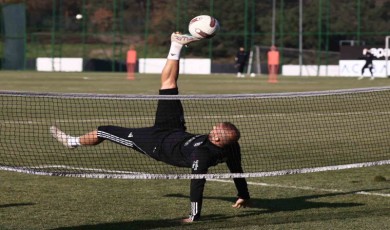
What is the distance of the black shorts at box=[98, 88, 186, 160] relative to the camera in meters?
11.2

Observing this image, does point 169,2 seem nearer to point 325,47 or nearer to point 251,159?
point 325,47

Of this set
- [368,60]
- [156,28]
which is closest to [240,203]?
[368,60]

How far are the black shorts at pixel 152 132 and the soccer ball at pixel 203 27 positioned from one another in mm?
788

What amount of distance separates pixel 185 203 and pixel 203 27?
6.72ft

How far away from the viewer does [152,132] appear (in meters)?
11.3

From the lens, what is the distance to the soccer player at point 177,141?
10867 millimetres

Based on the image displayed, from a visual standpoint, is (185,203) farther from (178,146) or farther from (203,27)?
(203,27)

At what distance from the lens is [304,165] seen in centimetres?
1625

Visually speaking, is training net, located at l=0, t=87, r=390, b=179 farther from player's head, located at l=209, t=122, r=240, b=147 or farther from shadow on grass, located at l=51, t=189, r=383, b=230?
shadow on grass, located at l=51, t=189, r=383, b=230

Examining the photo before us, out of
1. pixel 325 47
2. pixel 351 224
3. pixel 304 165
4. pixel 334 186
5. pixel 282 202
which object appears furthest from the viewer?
pixel 325 47

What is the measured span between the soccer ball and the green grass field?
194cm

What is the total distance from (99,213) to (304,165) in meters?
5.65

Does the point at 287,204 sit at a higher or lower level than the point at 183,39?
lower

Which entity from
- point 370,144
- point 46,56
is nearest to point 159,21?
point 46,56
